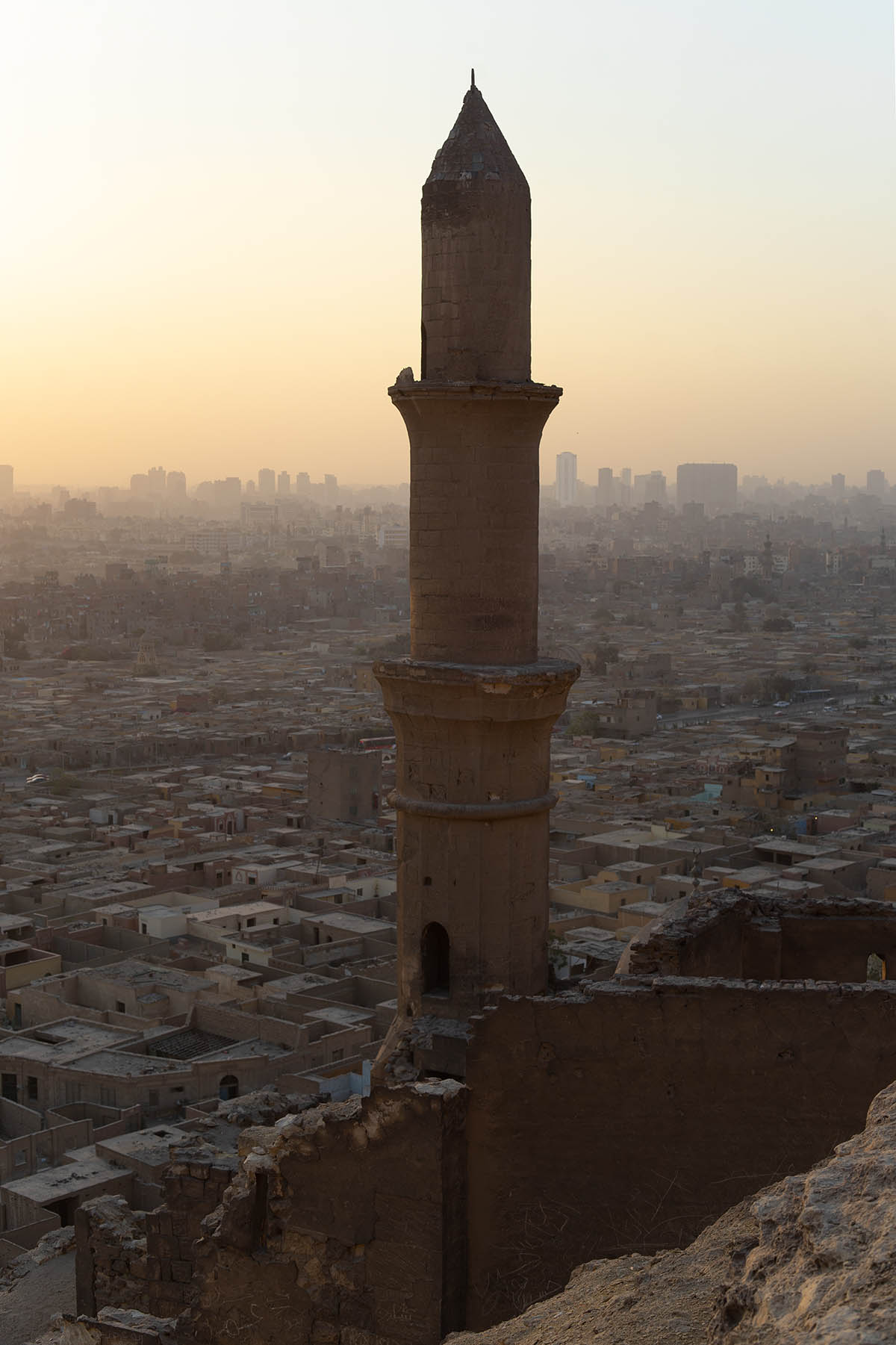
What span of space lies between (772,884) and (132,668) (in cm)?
5073

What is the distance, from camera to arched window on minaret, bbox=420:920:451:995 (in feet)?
23.0

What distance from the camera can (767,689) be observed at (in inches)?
2376

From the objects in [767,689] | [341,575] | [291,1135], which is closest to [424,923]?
[291,1135]

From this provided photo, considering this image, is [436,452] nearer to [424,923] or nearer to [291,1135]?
[424,923]

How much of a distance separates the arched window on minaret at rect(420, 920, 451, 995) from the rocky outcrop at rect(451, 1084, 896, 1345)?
317 centimetres

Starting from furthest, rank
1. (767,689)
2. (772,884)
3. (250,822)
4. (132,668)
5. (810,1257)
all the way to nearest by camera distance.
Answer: (132,668), (767,689), (250,822), (772,884), (810,1257)

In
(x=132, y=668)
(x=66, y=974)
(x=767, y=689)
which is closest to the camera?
(x=66, y=974)

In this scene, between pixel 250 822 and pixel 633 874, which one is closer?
pixel 633 874

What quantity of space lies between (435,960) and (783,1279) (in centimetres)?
456

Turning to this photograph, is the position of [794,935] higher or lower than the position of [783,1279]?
lower

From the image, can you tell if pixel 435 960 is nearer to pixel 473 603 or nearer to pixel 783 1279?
pixel 473 603

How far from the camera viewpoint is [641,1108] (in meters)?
5.90

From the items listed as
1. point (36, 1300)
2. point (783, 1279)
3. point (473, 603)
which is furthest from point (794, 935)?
point (36, 1300)

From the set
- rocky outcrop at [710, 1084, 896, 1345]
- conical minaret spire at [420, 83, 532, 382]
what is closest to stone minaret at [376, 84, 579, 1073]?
conical minaret spire at [420, 83, 532, 382]
